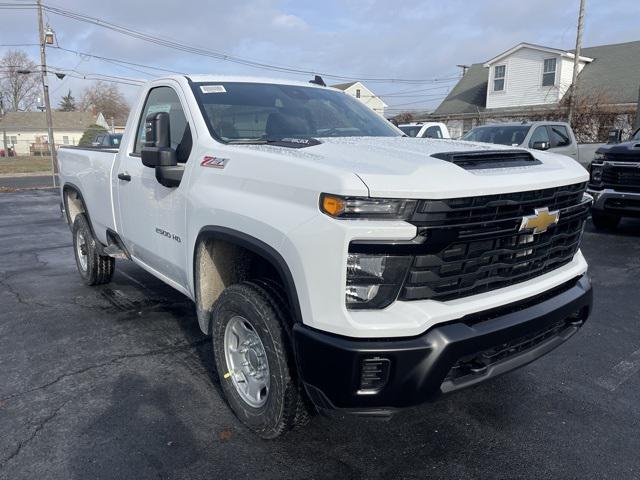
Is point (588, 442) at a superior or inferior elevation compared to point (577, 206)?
inferior

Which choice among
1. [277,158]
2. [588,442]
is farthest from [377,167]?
[588,442]

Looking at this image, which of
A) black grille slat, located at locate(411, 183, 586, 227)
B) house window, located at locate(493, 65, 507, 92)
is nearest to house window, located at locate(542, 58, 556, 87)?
house window, located at locate(493, 65, 507, 92)

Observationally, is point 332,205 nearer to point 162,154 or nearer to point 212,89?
point 162,154

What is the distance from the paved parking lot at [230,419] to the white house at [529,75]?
24649 millimetres

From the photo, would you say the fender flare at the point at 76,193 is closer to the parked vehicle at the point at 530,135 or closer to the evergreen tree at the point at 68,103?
the parked vehicle at the point at 530,135

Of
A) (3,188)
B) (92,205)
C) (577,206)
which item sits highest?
(577,206)

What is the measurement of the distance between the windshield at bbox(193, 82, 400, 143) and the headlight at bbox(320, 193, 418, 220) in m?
1.33

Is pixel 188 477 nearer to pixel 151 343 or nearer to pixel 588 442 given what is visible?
pixel 151 343

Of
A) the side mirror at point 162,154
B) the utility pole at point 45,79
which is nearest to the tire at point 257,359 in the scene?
the side mirror at point 162,154

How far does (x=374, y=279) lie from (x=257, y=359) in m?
1.06

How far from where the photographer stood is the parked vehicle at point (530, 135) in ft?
35.2

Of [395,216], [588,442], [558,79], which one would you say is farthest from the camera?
[558,79]

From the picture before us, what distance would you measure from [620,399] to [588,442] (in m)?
0.64

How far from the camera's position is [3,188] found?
19.7 m
